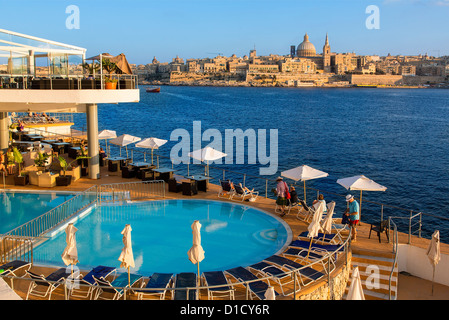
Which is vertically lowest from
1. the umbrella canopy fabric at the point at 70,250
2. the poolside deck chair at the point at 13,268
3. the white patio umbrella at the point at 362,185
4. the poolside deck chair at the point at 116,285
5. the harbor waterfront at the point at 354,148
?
the harbor waterfront at the point at 354,148

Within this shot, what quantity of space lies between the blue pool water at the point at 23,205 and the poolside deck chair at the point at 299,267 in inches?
305

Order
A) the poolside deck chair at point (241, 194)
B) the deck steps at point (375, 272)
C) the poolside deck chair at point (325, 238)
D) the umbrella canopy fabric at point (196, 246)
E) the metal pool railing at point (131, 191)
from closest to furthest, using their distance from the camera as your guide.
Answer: the umbrella canopy fabric at point (196, 246) < the deck steps at point (375, 272) < the poolside deck chair at point (325, 238) < the metal pool railing at point (131, 191) < the poolside deck chair at point (241, 194)

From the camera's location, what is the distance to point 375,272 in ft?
35.3

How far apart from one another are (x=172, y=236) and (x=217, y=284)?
4.28m

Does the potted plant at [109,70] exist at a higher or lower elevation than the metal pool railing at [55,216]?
higher

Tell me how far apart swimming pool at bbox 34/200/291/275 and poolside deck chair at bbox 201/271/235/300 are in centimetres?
159

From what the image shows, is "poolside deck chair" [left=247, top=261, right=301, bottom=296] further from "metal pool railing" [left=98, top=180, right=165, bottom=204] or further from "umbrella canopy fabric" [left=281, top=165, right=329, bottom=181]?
"metal pool railing" [left=98, top=180, right=165, bottom=204]

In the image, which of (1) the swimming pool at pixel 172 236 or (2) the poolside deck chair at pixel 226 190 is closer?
(1) the swimming pool at pixel 172 236

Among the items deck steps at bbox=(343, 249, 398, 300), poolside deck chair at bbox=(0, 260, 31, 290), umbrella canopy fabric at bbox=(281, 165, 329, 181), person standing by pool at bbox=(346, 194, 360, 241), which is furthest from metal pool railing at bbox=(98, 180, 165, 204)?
deck steps at bbox=(343, 249, 398, 300)

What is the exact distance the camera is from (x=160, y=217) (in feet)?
45.6

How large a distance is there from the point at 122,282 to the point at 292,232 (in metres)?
5.42

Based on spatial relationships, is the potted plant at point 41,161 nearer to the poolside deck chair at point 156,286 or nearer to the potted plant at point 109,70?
the potted plant at point 109,70

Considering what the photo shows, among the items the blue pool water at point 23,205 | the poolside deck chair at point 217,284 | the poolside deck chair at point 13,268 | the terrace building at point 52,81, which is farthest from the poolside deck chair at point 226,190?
the poolside deck chair at point 13,268

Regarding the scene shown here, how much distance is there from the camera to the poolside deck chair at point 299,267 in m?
8.84
